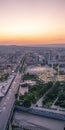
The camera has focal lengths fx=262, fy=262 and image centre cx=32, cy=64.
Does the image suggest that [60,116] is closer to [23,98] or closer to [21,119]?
[21,119]

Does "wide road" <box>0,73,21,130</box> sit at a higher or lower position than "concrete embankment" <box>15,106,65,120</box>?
higher

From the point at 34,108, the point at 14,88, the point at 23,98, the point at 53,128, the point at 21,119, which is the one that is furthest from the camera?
the point at 14,88

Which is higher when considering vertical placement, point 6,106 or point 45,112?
point 6,106

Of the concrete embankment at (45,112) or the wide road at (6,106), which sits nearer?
the wide road at (6,106)

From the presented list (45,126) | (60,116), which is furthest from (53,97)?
(45,126)

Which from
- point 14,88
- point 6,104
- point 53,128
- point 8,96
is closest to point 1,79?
point 14,88

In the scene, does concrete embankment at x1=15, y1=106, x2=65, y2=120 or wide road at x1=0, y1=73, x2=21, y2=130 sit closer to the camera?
wide road at x1=0, y1=73, x2=21, y2=130

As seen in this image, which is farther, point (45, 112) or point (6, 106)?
point (6, 106)

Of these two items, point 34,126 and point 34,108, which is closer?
point 34,126

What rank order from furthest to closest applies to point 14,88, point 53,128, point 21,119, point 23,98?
1. point 14,88
2. point 23,98
3. point 21,119
4. point 53,128

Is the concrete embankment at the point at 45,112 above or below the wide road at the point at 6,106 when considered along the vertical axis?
below
